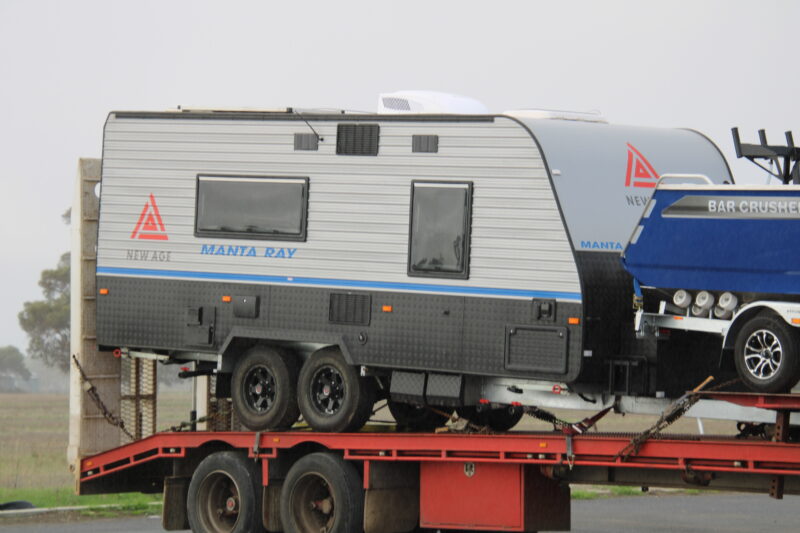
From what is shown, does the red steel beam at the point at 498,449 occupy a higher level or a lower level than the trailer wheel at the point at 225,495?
higher

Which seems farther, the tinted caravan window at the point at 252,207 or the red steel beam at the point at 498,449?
the tinted caravan window at the point at 252,207

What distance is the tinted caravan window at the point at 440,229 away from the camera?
14086mm

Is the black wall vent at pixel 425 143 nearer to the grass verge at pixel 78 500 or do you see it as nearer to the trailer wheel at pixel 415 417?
the trailer wheel at pixel 415 417

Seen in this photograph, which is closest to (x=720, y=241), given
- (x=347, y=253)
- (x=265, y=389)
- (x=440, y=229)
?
(x=440, y=229)

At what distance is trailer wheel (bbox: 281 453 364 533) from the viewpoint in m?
14.8

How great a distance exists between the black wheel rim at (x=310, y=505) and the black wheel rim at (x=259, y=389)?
2.81 ft

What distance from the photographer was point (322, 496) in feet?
50.4

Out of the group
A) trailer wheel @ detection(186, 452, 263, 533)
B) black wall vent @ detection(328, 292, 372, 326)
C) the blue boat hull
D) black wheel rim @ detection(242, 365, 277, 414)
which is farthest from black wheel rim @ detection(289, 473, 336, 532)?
the blue boat hull

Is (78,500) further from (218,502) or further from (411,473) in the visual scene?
(411,473)

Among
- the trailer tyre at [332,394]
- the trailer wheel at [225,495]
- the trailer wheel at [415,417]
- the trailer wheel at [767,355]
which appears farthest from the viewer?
the trailer wheel at [415,417]

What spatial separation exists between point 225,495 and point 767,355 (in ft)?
20.8

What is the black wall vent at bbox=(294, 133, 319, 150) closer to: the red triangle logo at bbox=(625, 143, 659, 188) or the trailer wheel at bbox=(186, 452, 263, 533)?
the red triangle logo at bbox=(625, 143, 659, 188)

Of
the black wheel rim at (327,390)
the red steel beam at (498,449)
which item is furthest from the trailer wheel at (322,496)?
the black wheel rim at (327,390)

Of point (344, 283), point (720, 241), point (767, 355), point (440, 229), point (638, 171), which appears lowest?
point (767, 355)
